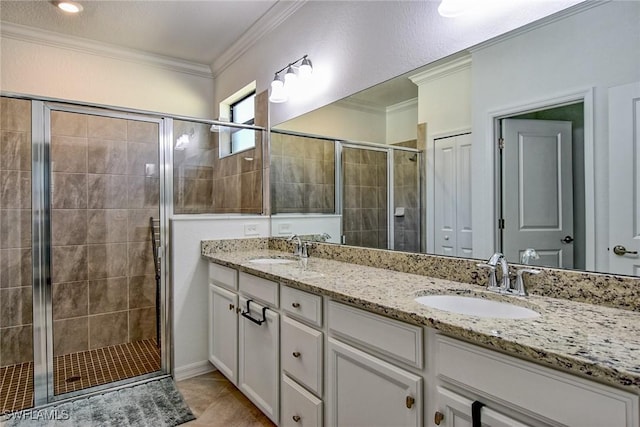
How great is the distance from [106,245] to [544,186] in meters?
2.99

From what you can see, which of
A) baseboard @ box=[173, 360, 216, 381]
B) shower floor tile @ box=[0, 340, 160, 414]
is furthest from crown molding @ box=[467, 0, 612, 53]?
shower floor tile @ box=[0, 340, 160, 414]

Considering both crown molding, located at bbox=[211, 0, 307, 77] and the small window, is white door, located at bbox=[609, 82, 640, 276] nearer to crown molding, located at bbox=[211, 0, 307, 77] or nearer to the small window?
crown molding, located at bbox=[211, 0, 307, 77]

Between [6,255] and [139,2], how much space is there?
1981 mm

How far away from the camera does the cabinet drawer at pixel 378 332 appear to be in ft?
3.50

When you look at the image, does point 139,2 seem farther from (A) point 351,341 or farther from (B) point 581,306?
(B) point 581,306

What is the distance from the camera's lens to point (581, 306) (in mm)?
1105

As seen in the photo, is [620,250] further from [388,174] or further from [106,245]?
[106,245]

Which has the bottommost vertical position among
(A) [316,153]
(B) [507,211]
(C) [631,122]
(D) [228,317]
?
(D) [228,317]

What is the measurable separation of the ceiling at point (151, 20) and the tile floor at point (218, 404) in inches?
98.9

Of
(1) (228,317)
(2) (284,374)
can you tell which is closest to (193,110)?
(1) (228,317)

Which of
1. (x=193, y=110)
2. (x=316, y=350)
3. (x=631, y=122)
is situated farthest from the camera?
(x=193, y=110)

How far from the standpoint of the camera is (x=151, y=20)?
266 cm

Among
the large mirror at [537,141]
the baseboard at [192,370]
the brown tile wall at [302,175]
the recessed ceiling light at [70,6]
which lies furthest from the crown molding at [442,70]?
the recessed ceiling light at [70,6]

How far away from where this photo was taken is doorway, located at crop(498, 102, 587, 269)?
1.19 m
